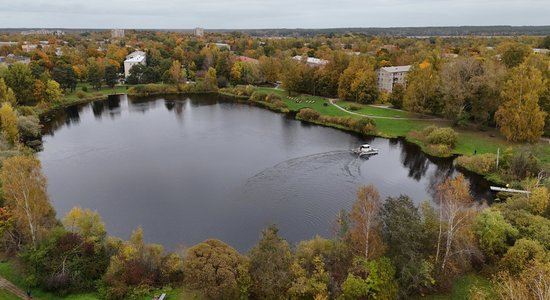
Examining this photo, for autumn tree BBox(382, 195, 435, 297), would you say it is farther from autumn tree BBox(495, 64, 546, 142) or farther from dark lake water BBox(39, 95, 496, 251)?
autumn tree BBox(495, 64, 546, 142)

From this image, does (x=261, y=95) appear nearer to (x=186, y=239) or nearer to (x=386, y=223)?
(x=186, y=239)

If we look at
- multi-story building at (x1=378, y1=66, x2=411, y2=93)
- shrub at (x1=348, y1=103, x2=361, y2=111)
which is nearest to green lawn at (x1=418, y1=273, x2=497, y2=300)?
shrub at (x1=348, y1=103, x2=361, y2=111)

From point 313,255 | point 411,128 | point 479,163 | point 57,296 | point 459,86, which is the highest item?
point 459,86

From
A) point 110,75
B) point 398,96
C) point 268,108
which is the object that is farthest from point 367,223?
point 110,75

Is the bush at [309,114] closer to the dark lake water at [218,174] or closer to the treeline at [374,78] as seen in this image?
the dark lake water at [218,174]

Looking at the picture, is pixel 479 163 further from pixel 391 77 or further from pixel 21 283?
pixel 21 283

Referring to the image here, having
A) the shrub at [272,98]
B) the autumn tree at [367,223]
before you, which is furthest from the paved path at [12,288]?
the shrub at [272,98]
